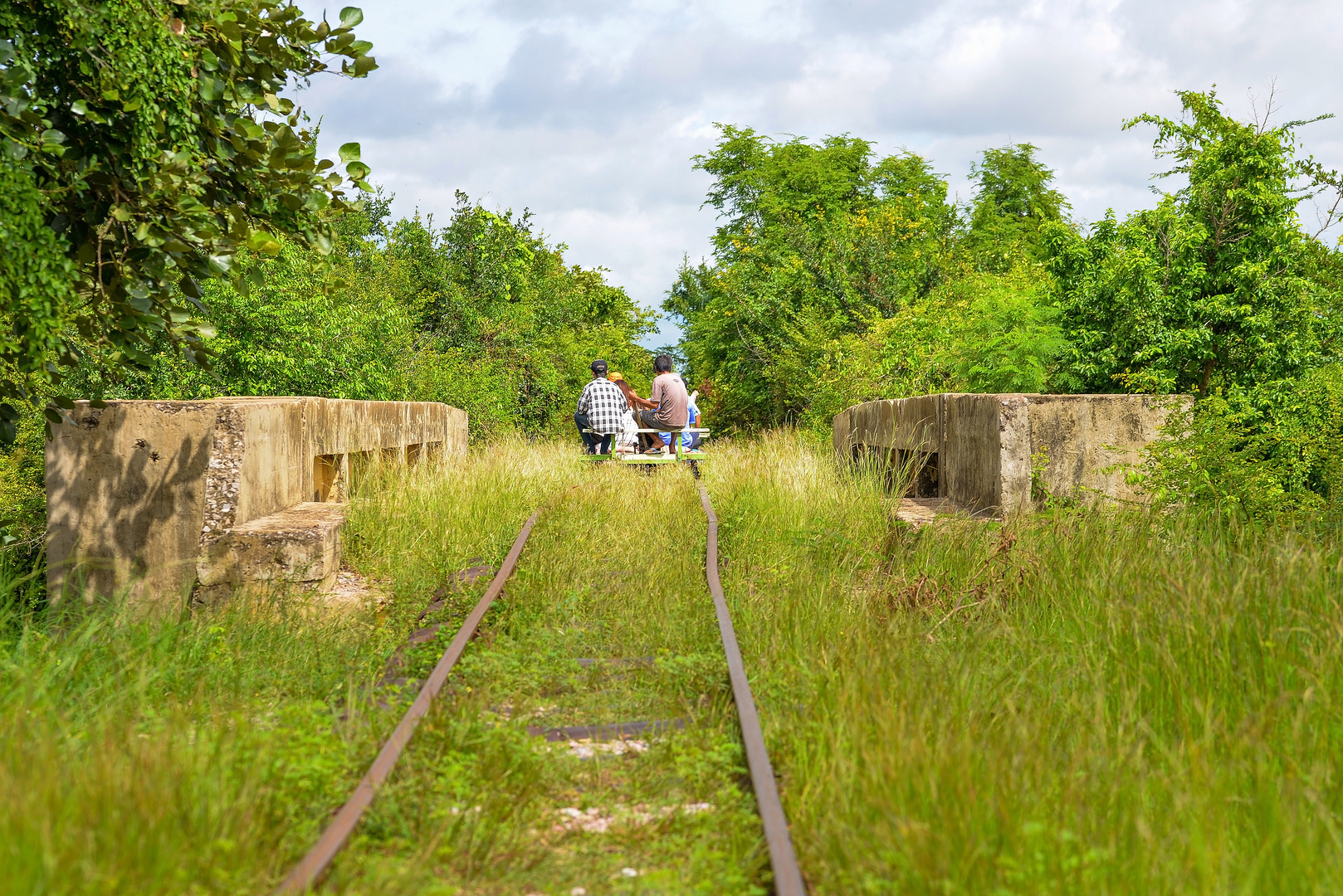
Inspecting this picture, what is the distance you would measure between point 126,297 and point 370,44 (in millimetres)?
1691

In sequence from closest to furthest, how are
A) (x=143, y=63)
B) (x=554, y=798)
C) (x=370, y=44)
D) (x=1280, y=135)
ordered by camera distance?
(x=554, y=798)
(x=143, y=63)
(x=370, y=44)
(x=1280, y=135)

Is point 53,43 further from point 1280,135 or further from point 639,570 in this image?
point 1280,135

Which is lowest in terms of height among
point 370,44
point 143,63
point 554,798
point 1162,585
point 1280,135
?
point 554,798

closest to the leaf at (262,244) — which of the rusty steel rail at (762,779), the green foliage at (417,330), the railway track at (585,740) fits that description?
the railway track at (585,740)

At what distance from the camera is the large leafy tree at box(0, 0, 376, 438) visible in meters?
3.97

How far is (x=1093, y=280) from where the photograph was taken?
13.1 metres

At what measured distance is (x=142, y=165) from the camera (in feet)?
14.4

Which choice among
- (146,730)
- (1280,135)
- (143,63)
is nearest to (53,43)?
(143,63)

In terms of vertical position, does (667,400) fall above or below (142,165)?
below

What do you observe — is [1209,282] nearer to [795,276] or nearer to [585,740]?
[585,740]

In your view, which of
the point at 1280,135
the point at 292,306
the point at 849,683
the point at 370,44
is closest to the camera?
the point at 849,683

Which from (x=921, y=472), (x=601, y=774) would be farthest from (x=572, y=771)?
(x=921, y=472)

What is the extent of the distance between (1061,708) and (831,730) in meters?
0.97

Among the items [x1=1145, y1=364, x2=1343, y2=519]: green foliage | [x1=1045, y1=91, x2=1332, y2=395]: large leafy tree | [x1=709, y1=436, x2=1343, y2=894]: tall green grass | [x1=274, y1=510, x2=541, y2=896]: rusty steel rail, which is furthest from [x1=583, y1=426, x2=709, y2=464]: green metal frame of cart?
[x1=274, y1=510, x2=541, y2=896]: rusty steel rail
